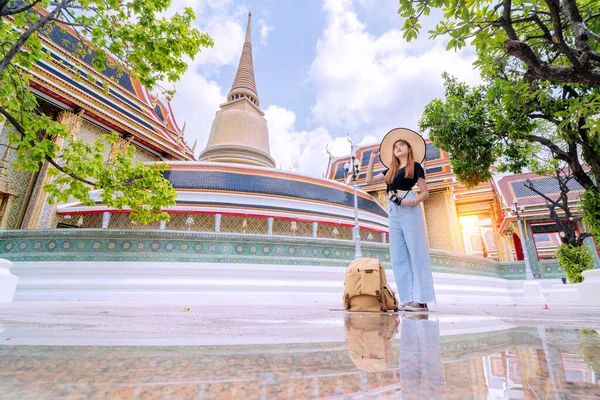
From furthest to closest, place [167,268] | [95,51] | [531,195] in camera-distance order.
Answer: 1. [531,195]
2. [167,268]
3. [95,51]

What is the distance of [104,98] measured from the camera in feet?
41.7

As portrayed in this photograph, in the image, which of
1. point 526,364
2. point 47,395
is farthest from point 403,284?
point 47,395

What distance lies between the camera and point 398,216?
9.02 feet

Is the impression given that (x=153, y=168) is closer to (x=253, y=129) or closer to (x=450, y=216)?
(x=253, y=129)

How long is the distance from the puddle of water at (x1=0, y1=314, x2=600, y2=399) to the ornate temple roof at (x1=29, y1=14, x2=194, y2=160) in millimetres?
8973

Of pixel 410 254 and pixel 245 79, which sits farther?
pixel 245 79

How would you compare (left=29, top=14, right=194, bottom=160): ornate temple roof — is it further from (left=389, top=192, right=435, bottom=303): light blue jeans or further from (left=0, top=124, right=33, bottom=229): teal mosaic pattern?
(left=389, top=192, right=435, bottom=303): light blue jeans

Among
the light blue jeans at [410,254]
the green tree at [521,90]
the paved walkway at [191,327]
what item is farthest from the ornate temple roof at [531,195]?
the paved walkway at [191,327]

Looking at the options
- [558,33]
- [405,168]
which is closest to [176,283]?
[405,168]

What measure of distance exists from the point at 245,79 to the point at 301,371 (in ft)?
71.6

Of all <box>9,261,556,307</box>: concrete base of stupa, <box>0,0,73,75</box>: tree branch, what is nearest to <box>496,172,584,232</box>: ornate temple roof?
<box>9,261,556,307</box>: concrete base of stupa

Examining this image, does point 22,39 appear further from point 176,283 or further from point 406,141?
point 406,141

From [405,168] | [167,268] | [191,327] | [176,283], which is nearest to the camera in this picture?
[191,327]

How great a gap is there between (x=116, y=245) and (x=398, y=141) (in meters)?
5.40
